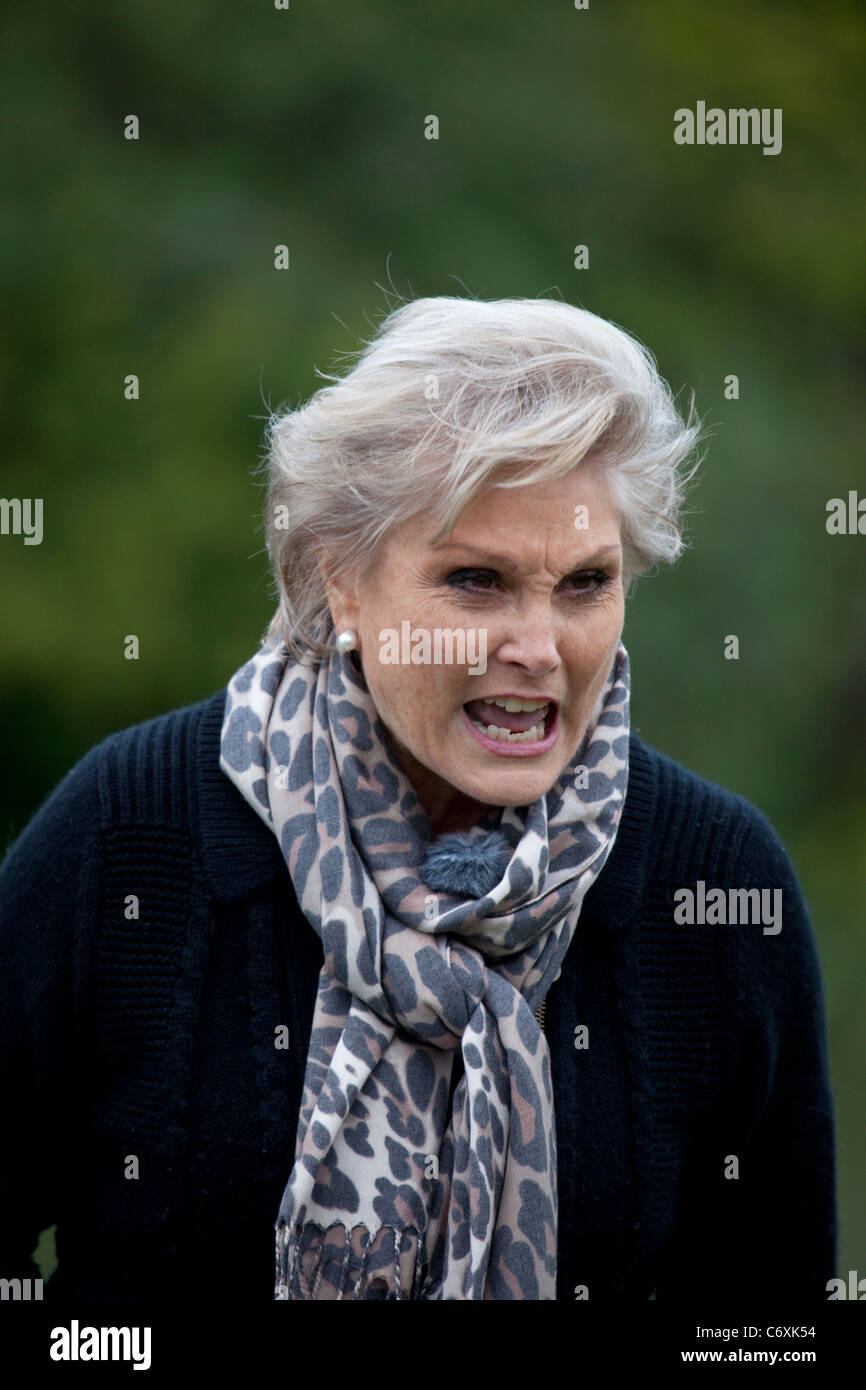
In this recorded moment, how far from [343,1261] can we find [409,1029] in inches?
11.1

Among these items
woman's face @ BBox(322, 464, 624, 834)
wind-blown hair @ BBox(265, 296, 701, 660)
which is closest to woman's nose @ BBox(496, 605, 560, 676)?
woman's face @ BBox(322, 464, 624, 834)

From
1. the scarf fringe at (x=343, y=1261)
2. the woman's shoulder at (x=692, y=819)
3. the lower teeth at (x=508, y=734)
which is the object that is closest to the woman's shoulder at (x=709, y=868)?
the woman's shoulder at (x=692, y=819)

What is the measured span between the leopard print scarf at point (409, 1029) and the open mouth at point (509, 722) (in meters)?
0.11

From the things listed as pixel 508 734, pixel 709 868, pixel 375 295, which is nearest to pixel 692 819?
pixel 709 868

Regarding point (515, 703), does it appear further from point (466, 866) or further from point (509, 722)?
point (466, 866)

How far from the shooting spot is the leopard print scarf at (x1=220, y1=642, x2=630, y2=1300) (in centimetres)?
195

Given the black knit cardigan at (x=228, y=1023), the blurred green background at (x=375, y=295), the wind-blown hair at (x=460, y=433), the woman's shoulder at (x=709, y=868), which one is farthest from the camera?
the blurred green background at (x=375, y=295)

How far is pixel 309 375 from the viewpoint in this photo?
4.61 meters

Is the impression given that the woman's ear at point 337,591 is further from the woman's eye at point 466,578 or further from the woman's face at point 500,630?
the woman's eye at point 466,578

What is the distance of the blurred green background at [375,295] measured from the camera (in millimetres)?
4723

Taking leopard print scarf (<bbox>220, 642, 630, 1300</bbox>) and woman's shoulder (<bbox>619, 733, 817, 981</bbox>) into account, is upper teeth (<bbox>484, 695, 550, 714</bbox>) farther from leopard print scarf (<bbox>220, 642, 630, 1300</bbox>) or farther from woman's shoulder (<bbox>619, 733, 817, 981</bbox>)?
woman's shoulder (<bbox>619, 733, 817, 981</bbox>)

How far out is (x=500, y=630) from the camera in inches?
75.9
